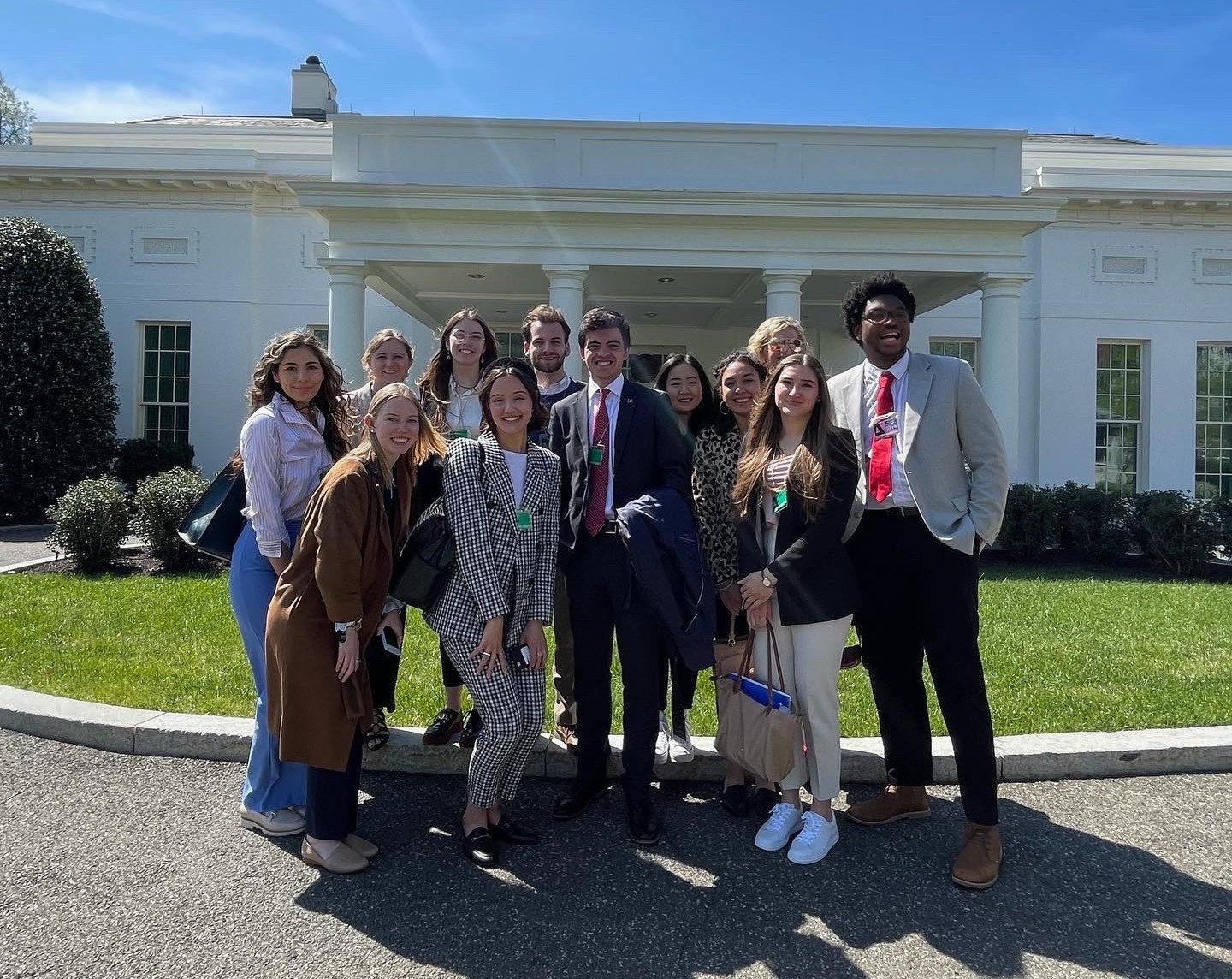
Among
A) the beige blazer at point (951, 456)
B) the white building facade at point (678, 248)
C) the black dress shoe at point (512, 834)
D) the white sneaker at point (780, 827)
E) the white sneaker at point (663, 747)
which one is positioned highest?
the white building facade at point (678, 248)

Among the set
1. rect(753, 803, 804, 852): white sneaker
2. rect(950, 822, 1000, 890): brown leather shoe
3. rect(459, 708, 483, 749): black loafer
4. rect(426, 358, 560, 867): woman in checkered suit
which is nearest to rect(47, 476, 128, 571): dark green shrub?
rect(459, 708, 483, 749): black loafer

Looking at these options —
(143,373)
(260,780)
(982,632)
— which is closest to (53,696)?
(260,780)

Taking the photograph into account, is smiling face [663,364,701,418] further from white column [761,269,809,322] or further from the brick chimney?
the brick chimney

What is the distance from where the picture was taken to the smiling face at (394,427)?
10.7 ft

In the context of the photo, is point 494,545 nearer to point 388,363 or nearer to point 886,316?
point 388,363

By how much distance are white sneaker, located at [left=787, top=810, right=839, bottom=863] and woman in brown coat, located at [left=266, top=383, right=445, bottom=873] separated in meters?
1.64

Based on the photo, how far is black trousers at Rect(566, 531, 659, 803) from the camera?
3.47m

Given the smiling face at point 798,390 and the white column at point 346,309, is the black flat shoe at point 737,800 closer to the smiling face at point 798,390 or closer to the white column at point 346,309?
the smiling face at point 798,390

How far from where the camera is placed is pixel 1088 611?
27.1ft

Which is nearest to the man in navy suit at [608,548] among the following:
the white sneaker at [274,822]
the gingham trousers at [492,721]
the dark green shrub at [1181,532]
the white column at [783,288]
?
the gingham trousers at [492,721]

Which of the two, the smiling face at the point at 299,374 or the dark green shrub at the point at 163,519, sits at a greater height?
the smiling face at the point at 299,374

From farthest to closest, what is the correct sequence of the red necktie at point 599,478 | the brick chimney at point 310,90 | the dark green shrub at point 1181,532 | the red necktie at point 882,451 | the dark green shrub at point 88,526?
the brick chimney at point 310,90, the dark green shrub at point 1181,532, the dark green shrub at point 88,526, the red necktie at point 599,478, the red necktie at point 882,451

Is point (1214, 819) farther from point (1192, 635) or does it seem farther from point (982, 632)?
point (1192, 635)

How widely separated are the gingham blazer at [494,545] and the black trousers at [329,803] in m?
0.62
